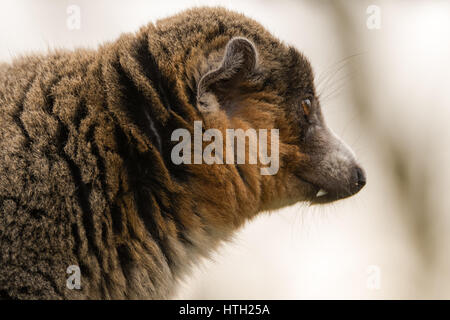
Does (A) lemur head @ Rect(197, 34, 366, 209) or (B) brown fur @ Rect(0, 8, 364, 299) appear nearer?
(B) brown fur @ Rect(0, 8, 364, 299)

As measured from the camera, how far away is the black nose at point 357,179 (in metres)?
4.41

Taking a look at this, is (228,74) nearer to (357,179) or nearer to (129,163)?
(129,163)

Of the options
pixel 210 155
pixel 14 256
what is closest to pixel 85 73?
pixel 210 155

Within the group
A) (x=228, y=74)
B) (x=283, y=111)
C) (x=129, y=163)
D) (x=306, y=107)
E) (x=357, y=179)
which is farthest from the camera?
(x=357, y=179)

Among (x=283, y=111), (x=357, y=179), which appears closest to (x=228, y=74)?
(x=283, y=111)

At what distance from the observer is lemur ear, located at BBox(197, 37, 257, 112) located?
3.59 metres

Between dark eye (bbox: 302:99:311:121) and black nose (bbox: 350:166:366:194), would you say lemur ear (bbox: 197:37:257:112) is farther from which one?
black nose (bbox: 350:166:366:194)

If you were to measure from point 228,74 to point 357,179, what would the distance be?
1.43 m

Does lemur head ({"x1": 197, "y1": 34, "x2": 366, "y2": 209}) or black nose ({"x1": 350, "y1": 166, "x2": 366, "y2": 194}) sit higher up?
lemur head ({"x1": 197, "y1": 34, "x2": 366, "y2": 209})

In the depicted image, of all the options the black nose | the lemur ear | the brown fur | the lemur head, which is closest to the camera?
the brown fur

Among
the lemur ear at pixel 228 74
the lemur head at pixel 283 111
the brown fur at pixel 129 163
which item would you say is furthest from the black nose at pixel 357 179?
the lemur ear at pixel 228 74

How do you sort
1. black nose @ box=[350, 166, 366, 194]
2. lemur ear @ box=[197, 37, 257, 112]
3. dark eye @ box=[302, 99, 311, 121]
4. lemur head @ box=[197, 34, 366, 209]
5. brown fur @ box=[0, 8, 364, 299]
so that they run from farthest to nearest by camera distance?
black nose @ box=[350, 166, 366, 194], dark eye @ box=[302, 99, 311, 121], lemur head @ box=[197, 34, 366, 209], lemur ear @ box=[197, 37, 257, 112], brown fur @ box=[0, 8, 364, 299]

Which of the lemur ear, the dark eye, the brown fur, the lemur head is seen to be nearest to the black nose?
the lemur head

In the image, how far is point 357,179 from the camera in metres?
4.43
